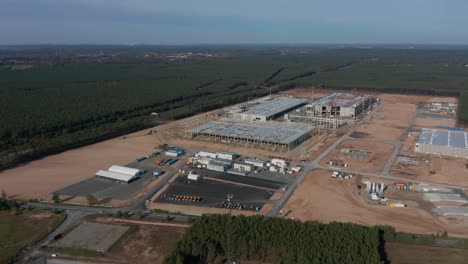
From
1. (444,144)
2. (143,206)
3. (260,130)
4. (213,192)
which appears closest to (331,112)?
(260,130)

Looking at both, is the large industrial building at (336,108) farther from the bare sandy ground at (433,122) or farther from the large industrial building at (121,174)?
Result: the large industrial building at (121,174)

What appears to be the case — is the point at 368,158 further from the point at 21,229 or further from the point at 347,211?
the point at 21,229

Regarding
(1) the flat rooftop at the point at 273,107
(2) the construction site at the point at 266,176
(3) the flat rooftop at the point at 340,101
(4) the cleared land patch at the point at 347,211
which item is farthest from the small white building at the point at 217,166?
(3) the flat rooftop at the point at 340,101

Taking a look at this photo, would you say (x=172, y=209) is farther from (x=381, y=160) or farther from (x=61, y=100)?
(x=61, y=100)

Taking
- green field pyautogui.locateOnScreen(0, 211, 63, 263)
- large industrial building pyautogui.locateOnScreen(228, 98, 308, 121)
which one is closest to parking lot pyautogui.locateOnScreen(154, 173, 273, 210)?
green field pyautogui.locateOnScreen(0, 211, 63, 263)

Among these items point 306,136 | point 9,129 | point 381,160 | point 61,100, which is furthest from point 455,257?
point 61,100

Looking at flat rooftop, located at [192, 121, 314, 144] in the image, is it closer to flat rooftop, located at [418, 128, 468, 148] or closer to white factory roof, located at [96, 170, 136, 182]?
flat rooftop, located at [418, 128, 468, 148]
